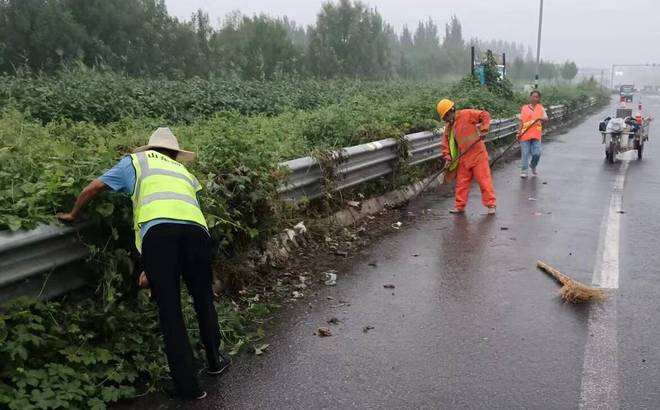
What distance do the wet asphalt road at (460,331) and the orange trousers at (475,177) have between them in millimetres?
738

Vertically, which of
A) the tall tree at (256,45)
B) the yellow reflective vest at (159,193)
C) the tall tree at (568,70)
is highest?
the tall tree at (256,45)

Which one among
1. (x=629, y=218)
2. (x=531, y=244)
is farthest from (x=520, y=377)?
(x=629, y=218)

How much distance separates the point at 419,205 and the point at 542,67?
116m

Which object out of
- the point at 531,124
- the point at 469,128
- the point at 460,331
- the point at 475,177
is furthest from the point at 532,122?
the point at 460,331

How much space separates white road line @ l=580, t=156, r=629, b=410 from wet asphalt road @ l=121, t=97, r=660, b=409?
0.13ft

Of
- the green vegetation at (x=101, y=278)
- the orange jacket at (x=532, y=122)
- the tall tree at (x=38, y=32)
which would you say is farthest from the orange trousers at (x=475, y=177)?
the tall tree at (x=38, y=32)

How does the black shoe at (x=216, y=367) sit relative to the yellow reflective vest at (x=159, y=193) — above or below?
below

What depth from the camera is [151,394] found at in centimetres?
352

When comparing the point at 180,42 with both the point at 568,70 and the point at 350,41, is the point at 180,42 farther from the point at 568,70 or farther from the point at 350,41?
the point at 568,70

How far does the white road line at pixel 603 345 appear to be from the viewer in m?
3.43

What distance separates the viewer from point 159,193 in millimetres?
3473

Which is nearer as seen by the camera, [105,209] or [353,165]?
[105,209]

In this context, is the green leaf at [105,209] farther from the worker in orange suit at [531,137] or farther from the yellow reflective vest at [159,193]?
the worker in orange suit at [531,137]

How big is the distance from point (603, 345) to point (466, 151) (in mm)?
4999
